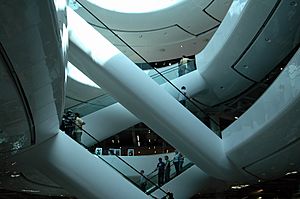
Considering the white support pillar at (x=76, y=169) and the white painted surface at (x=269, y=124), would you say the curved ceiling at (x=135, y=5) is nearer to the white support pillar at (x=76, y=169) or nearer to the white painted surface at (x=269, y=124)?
the white painted surface at (x=269, y=124)

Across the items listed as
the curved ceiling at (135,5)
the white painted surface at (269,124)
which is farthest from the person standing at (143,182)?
the curved ceiling at (135,5)

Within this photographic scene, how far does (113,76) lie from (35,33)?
4.01 m

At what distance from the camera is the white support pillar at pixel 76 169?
6637 millimetres

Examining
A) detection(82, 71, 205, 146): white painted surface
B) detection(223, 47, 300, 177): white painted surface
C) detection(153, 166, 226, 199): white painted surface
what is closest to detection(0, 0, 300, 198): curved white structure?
detection(223, 47, 300, 177): white painted surface

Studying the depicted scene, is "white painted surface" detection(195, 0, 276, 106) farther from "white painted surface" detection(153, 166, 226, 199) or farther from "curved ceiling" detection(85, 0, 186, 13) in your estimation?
"curved ceiling" detection(85, 0, 186, 13)

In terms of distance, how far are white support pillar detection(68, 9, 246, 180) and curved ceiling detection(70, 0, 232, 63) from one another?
379 centimetres

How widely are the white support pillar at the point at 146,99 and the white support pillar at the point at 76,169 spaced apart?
1.23m

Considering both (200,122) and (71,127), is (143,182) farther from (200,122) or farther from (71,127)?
(71,127)

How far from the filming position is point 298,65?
218 inches

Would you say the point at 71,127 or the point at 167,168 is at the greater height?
the point at 71,127

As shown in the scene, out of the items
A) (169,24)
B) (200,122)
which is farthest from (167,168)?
(169,24)

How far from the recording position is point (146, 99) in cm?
744

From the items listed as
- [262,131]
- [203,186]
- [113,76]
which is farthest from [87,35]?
[203,186]

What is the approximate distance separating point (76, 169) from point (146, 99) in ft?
5.83
